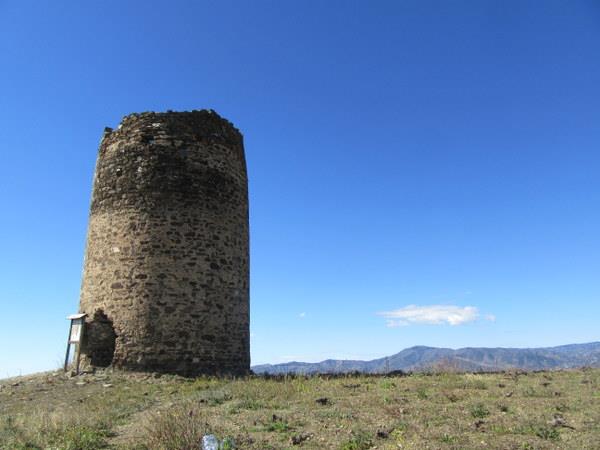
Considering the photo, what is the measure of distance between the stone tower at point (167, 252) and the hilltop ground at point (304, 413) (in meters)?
1.09

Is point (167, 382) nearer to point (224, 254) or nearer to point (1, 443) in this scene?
point (224, 254)

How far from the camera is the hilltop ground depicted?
6.61 metres

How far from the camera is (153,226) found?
13.7 metres

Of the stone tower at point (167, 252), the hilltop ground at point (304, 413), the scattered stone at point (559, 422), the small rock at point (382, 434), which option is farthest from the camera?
the stone tower at point (167, 252)

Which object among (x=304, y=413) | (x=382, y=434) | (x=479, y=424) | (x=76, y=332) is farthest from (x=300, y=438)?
(x=76, y=332)

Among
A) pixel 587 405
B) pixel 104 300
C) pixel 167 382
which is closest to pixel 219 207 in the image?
pixel 104 300

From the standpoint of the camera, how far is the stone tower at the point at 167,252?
13.1 meters

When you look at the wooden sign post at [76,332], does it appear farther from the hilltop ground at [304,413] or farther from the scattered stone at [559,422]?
the scattered stone at [559,422]

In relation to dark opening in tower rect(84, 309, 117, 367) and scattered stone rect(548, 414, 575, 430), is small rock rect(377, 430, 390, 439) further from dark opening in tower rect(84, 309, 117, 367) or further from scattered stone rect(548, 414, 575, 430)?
dark opening in tower rect(84, 309, 117, 367)

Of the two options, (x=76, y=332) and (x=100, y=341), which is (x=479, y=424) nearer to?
(x=100, y=341)

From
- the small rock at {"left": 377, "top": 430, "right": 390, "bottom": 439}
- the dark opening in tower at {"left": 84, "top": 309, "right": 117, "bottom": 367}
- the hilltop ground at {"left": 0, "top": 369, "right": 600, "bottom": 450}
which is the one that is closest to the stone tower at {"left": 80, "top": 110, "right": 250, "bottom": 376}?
the dark opening in tower at {"left": 84, "top": 309, "right": 117, "bottom": 367}

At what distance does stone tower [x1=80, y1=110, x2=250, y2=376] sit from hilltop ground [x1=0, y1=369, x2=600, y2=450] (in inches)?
43.1

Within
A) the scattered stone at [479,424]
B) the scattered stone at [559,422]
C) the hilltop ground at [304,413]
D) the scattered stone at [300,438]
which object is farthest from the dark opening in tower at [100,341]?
the scattered stone at [559,422]

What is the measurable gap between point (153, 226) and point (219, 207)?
1980 millimetres
